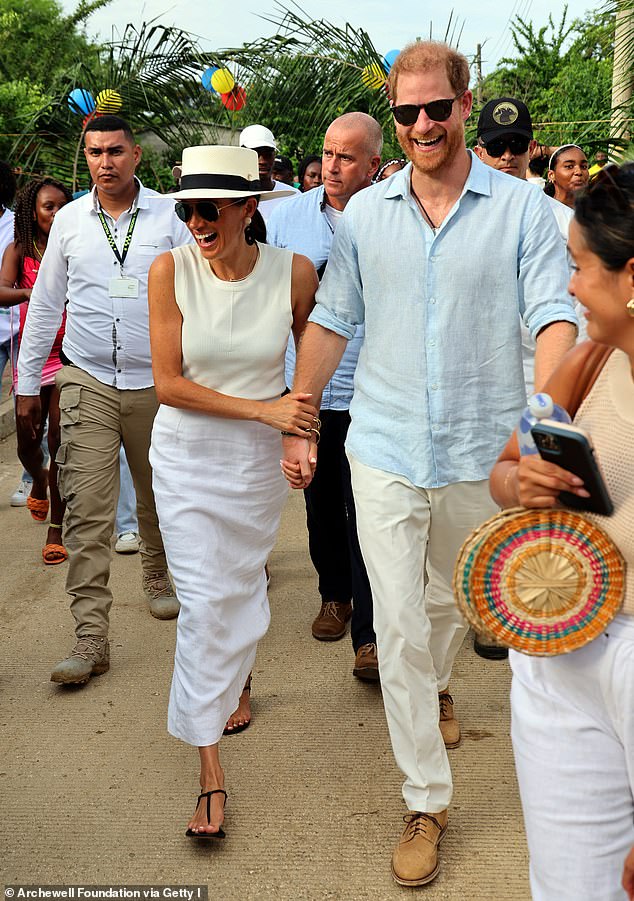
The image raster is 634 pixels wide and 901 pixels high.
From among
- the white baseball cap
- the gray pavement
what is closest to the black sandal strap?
the gray pavement

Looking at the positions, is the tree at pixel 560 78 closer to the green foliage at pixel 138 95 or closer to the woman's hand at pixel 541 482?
the green foliage at pixel 138 95

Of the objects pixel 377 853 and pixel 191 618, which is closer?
pixel 377 853

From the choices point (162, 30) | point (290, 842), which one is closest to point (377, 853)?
point (290, 842)

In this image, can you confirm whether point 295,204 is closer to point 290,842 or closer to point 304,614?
point 304,614

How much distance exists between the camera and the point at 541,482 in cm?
210

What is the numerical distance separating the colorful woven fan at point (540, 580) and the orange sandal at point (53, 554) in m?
4.49

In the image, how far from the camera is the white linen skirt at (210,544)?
3.70 m

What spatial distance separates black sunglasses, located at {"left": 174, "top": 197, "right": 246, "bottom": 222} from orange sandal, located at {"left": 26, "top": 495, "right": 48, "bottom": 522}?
3824 mm

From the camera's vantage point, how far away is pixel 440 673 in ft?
13.0

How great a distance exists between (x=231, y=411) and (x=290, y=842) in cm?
143

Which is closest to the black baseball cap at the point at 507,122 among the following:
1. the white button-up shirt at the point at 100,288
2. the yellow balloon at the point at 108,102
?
the white button-up shirt at the point at 100,288

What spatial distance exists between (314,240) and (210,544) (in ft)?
6.31

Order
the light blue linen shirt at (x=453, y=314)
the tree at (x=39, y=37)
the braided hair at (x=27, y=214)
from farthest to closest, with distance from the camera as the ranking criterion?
the tree at (x=39, y=37) → the braided hair at (x=27, y=214) → the light blue linen shirt at (x=453, y=314)

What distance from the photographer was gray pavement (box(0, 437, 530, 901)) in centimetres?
332
